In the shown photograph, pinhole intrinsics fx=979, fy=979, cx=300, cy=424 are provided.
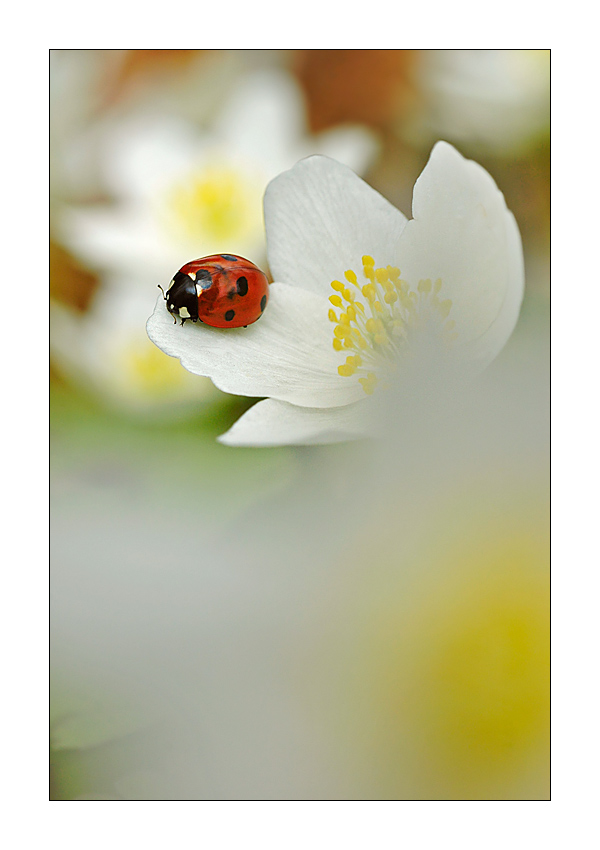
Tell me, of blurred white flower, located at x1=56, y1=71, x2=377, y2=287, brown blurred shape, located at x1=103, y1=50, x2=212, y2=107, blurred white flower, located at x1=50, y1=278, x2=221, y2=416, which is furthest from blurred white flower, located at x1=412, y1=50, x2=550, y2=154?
blurred white flower, located at x1=50, y1=278, x2=221, y2=416

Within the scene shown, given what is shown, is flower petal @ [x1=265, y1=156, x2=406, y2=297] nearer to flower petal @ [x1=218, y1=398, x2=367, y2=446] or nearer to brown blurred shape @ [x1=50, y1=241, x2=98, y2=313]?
flower petal @ [x1=218, y1=398, x2=367, y2=446]

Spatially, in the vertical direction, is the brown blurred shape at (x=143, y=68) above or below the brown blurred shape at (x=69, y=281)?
above

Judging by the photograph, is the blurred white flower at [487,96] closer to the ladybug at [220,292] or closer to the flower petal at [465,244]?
the flower petal at [465,244]

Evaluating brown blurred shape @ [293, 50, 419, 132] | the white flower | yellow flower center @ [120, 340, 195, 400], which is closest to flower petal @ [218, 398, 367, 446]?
the white flower

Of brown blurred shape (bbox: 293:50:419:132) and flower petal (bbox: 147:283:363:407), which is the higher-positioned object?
brown blurred shape (bbox: 293:50:419:132)

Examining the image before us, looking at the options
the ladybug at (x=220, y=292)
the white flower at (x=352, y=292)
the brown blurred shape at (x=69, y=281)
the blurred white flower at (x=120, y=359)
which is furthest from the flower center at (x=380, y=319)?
the brown blurred shape at (x=69, y=281)
